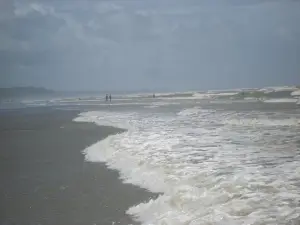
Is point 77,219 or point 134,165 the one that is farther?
point 134,165

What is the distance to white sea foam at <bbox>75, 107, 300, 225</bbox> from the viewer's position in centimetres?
561

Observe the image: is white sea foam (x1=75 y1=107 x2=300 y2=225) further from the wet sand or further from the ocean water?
the wet sand

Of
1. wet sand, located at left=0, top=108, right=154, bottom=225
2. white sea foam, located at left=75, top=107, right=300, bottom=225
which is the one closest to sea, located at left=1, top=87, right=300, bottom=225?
white sea foam, located at left=75, top=107, right=300, bottom=225

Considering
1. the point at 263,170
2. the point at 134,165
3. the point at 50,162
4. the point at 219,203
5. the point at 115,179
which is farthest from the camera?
the point at 50,162

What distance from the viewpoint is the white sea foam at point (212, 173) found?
221 inches

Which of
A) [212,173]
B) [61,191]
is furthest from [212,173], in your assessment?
[61,191]

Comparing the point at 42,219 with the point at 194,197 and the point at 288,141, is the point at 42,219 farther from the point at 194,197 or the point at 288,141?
the point at 288,141

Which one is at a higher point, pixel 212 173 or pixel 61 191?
pixel 212 173

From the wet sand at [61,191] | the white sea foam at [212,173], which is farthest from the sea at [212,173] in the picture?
the wet sand at [61,191]

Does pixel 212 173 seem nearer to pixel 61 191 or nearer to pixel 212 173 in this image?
pixel 212 173

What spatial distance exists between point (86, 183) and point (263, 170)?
3.85 meters

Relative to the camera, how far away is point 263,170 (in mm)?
7906

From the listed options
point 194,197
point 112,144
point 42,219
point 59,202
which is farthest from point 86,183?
point 112,144

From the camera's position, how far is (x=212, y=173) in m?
7.85
